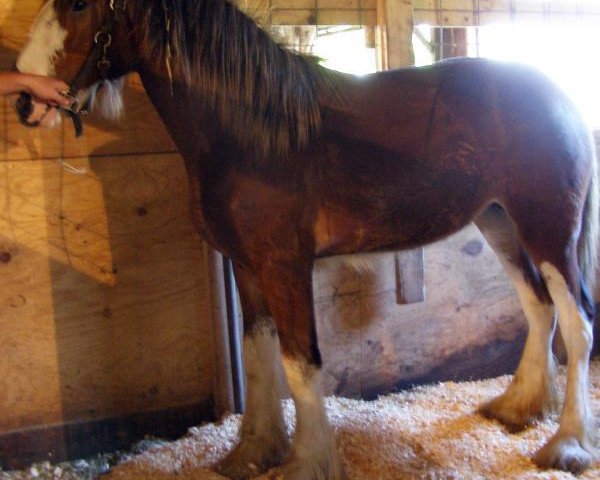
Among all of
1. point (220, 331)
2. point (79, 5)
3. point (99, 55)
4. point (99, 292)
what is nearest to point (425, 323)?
point (220, 331)

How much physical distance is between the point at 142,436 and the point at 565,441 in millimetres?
1670

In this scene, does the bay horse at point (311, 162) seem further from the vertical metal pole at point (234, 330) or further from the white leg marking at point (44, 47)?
the vertical metal pole at point (234, 330)

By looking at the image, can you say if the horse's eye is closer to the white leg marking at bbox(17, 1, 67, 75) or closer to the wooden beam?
the white leg marking at bbox(17, 1, 67, 75)

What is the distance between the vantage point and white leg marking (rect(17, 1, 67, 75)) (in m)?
1.77

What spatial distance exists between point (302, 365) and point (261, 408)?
1.23 ft

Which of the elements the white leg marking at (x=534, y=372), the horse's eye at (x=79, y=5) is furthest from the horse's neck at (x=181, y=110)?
the white leg marking at (x=534, y=372)

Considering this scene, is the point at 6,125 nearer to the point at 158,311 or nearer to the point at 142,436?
the point at 158,311

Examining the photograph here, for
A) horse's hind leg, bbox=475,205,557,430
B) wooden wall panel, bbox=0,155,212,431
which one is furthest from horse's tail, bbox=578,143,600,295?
wooden wall panel, bbox=0,155,212,431

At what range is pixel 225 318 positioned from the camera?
2.52 m

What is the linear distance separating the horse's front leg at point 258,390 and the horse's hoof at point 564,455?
92cm

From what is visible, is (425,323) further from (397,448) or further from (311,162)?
(311,162)

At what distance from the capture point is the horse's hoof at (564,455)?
2.00 metres

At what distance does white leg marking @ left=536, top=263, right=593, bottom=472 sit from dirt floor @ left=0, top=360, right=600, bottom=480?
0.25 ft

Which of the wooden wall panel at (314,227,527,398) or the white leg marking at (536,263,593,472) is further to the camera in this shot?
the wooden wall panel at (314,227,527,398)
